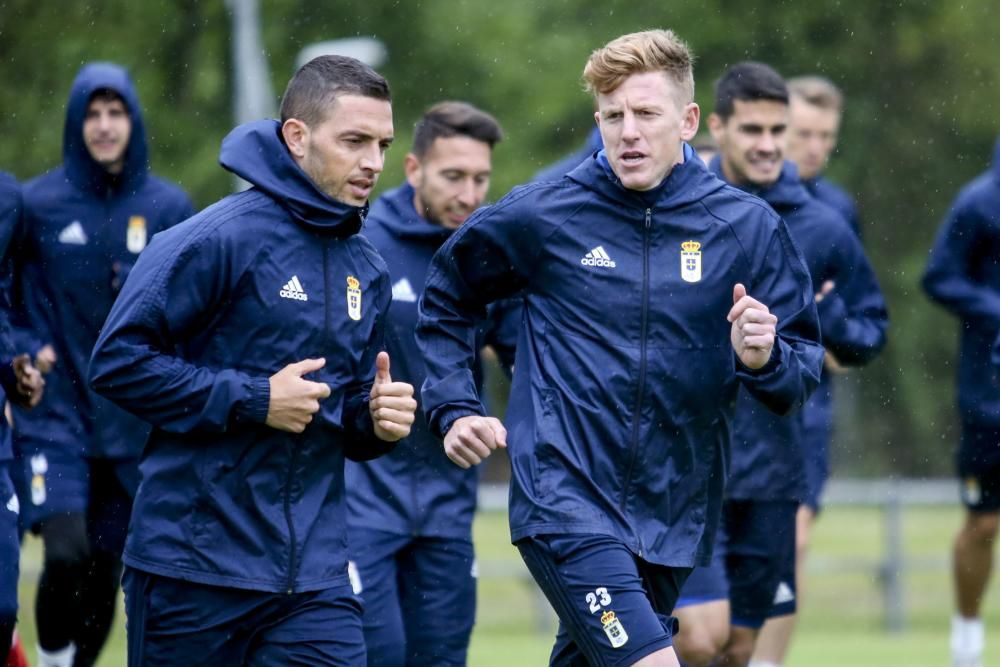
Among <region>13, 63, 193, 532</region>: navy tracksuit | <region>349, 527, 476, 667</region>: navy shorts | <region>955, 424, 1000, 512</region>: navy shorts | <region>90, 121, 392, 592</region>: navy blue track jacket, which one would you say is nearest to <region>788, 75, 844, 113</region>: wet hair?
<region>955, 424, 1000, 512</region>: navy shorts

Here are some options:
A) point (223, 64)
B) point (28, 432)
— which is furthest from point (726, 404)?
point (223, 64)

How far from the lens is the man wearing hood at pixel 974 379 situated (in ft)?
38.0

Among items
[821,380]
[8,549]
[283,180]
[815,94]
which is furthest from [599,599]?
[815,94]

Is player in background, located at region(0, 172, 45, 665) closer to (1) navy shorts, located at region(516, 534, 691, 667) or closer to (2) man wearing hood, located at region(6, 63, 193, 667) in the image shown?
(2) man wearing hood, located at region(6, 63, 193, 667)

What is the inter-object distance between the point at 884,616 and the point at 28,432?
9.82 metres

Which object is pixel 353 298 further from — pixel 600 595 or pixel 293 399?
pixel 600 595

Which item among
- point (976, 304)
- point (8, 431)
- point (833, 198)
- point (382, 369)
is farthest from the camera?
point (833, 198)

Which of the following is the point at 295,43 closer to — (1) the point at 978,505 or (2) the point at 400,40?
(2) the point at 400,40

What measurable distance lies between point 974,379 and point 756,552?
111 inches

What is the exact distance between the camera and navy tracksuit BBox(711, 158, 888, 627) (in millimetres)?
9398

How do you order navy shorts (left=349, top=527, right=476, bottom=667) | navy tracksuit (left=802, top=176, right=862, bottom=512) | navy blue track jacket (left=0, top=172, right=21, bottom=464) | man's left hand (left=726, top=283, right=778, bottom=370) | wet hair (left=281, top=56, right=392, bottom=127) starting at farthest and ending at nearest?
navy tracksuit (left=802, top=176, right=862, bottom=512) < navy shorts (left=349, top=527, right=476, bottom=667) < navy blue track jacket (left=0, top=172, right=21, bottom=464) < wet hair (left=281, top=56, right=392, bottom=127) < man's left hand (left=726, top=283, right=778, bottom=370)

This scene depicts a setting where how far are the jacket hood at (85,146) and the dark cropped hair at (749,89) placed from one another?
2.89 m

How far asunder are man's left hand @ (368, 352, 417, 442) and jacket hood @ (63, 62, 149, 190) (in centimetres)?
383

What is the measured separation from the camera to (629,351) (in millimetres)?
6809
